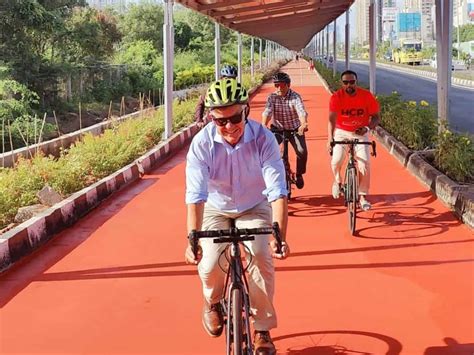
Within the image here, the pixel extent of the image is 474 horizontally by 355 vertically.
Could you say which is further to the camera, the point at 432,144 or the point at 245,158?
the point at 432,144

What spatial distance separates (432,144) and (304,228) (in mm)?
5026

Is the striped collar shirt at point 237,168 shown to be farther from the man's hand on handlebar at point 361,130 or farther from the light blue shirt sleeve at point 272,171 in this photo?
the man's hand on handlebar at point 361,130

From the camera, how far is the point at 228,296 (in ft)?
12.1

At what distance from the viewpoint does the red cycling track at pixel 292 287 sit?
4.68m

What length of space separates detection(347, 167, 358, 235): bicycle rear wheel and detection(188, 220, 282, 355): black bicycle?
3697 millimetres

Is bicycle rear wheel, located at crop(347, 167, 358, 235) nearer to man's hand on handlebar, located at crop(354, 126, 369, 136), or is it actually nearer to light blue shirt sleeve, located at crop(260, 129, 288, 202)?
man's hand on handlebar, located at crop(354, 126, 369, 136)

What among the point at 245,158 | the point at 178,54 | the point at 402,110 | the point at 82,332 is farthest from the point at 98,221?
the point at 178,54

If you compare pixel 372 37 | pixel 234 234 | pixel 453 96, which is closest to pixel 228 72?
pixel 234 234

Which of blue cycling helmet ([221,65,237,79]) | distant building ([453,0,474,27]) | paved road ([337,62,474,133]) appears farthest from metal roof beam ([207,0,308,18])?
distant building ([453,0,474,27])

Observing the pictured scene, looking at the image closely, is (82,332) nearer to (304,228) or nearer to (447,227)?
(304,228)

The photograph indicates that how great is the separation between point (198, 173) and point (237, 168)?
0.76 ft

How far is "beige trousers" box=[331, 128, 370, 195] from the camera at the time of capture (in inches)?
303

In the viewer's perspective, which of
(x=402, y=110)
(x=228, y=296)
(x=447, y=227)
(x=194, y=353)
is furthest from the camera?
(x=402, y=110)

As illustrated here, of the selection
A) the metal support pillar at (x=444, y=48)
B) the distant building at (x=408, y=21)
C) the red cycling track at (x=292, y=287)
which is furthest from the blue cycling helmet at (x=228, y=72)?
the distant building at (x=408, y=21)
